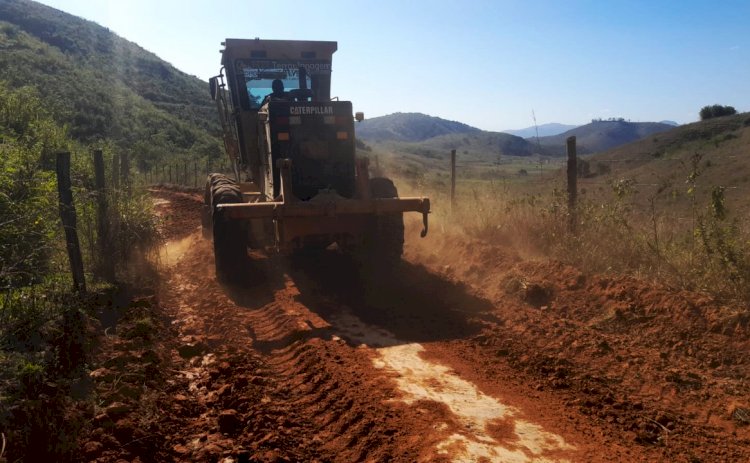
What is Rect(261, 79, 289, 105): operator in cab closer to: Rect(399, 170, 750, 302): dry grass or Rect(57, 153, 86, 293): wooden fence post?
Rect(57, 153, 86, 293): wooden fence post

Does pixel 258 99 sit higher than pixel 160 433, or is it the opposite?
pixel 258 99

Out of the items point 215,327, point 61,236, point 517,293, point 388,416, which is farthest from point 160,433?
point 517,293

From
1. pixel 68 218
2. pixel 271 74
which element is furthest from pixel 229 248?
pixel 271 74

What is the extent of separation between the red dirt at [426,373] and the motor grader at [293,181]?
2.32 ft

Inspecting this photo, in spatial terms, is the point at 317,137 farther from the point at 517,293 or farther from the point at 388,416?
the point at 388,416

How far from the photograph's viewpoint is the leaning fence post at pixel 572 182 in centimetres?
903

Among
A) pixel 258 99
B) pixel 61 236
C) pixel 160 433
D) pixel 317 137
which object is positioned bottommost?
pixel 160 433

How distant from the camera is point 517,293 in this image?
770cm

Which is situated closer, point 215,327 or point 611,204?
point 215,327

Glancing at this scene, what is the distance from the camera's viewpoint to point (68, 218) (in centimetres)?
671

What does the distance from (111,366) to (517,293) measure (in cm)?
501

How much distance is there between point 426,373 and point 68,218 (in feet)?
15.1

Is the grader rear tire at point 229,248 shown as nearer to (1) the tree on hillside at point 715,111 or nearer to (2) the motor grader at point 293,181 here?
(2) the motor grader at point 293,181

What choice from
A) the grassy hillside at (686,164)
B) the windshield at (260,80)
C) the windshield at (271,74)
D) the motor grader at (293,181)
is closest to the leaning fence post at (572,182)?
the grassy hillside at (686,164)
